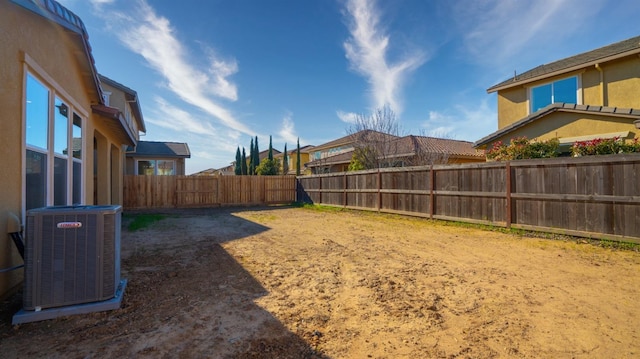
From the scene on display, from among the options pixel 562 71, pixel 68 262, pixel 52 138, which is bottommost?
pixel 68 262

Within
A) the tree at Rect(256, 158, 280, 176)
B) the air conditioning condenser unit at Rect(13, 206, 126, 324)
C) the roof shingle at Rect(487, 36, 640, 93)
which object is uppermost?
the roof shingle at Rect(487, 36, 640, 93)

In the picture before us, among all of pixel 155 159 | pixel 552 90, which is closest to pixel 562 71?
pixel 552 90

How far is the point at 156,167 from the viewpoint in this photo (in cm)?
1966

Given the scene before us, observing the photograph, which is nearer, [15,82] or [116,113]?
[15,82]

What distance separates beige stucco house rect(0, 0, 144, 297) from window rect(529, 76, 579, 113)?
16.7 metres

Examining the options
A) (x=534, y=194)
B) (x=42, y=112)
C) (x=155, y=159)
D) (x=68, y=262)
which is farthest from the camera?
(x=155, y=159)

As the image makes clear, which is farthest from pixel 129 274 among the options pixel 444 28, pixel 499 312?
pixel 444 28

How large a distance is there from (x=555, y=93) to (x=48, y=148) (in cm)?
1749

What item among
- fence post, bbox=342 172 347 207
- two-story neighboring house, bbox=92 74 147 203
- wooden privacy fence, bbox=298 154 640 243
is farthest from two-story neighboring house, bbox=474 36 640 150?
two-story neighboring house, bbox=92 74 147 203

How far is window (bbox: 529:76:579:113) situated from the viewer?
1275 centimetres

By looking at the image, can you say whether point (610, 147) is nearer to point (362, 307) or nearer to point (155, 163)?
point (362, 307)

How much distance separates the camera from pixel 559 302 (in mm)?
3186

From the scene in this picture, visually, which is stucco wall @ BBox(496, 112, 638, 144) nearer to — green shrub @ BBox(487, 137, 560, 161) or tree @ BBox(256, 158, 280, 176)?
green shrub @ BBox(487, 137, 560, 161)

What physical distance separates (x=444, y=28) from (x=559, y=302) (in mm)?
11109
